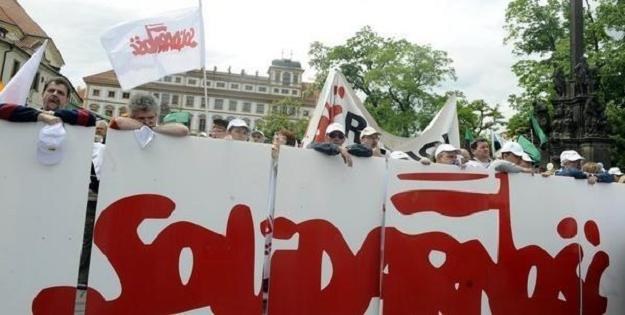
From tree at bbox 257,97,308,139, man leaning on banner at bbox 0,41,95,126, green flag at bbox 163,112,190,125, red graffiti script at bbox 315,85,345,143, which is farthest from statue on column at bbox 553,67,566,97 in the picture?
tree at bbox 257,97,308,139

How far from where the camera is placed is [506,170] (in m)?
4.71

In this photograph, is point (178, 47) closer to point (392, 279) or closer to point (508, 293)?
point (392, 279)

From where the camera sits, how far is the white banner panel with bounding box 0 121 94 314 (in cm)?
298

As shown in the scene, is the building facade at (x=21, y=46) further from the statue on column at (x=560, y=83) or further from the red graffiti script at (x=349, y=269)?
the red graffiti script at (x=349, y=269)

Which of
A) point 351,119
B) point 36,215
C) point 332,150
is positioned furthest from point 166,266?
point 351,119

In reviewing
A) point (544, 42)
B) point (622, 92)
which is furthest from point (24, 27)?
point (622, 92)

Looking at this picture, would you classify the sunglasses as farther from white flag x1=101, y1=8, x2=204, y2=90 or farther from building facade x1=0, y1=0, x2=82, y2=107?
building facade x1=0, y1=0, x2=82, y2=107

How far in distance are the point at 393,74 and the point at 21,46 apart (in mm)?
29138

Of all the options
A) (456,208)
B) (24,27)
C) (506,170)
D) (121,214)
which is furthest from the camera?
(24,27)

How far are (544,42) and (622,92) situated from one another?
5.51 metres

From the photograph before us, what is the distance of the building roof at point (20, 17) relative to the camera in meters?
43.9

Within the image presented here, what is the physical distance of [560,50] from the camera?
22906mm

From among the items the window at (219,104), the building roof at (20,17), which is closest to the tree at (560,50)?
the building roof at (20,17)

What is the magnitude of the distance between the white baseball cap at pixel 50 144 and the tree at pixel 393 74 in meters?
28.3
